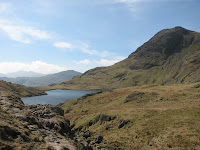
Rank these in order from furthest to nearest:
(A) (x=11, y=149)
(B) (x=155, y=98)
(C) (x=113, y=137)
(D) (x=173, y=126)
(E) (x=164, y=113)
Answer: (B) (x=155, y=98) < (E) (x=164, y=113) < (C) (x=113, y=137) < (D) (x=173, y=126) < (A) (x=11, y=149)

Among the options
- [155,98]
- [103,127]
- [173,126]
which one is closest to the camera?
[173,126]

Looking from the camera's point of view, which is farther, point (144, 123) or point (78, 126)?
point (78, 126)

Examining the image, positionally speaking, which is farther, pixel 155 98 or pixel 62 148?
pixel 155 98

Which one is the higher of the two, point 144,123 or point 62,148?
point 62,148

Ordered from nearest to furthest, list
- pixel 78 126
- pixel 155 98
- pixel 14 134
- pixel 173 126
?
pixel 14 134
pixel 173 126
pixel 78 126
pixel 155 98

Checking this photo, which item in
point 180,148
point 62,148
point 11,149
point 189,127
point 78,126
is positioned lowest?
point 78,126

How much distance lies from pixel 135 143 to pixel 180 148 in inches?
367

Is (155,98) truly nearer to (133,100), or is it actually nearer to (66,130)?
(133,100)

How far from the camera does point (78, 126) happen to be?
54.8 metres

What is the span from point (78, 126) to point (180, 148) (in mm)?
37943

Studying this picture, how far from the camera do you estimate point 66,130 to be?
32.6 meters

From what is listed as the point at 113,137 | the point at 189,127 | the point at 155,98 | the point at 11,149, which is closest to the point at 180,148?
the point at 189,127

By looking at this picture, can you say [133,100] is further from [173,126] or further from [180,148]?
[180,148]

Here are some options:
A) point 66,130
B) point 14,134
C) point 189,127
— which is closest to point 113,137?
point 66,130
